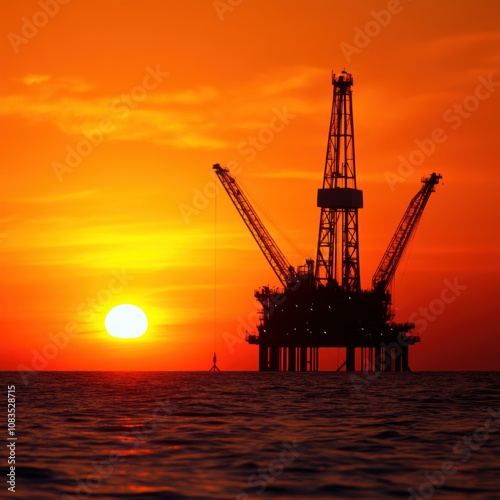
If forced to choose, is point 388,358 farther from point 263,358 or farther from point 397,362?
point 263,358

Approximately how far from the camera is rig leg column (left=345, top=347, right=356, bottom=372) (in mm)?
161625

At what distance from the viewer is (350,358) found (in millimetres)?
162375

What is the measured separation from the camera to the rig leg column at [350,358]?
16162cm

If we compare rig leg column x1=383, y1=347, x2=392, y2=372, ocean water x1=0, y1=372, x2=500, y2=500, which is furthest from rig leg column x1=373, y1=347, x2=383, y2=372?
ocean water x1=0, y1=372, x2=500, y2=500

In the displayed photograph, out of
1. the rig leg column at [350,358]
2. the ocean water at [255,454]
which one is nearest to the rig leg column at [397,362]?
the rig leg column at [350,358]

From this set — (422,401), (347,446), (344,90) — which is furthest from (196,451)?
(344,90)

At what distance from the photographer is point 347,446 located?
1309 inches

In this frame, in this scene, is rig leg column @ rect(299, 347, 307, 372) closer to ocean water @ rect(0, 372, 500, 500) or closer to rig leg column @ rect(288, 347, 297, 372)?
rig leg column @ rect(288, 347, 297, 372)

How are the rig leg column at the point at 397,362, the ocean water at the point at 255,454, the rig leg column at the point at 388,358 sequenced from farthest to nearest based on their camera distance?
the rig leg column at the point at 397,362 < the rig leg column at the point at 388,358 < the ocean water at the point at 255,454

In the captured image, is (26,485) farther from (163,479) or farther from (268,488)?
(268,488)

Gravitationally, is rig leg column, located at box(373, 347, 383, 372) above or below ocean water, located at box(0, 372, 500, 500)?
above

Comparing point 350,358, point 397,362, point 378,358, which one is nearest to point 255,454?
point 350,358

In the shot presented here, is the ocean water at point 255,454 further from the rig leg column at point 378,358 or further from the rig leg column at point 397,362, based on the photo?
the rig leg column at point 397,362

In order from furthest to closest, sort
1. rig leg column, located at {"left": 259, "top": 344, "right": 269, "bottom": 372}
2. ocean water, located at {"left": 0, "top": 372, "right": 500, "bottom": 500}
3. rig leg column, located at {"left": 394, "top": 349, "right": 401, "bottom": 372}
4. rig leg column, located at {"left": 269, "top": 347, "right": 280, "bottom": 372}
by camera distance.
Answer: rig leg column, located at {"left": 394, "top": 349, "right": 401, "bottom": 372}
rig leg column, located at {"left": 259, "top": 344, "right": 269, "bottom": 372}
rig leg column, located at {"left": 269, "top": 347, "right": 280, "bottom": 372}
ocean water, located at {"left": 0, "top": 372, "right": 500, "bottom": 500}
